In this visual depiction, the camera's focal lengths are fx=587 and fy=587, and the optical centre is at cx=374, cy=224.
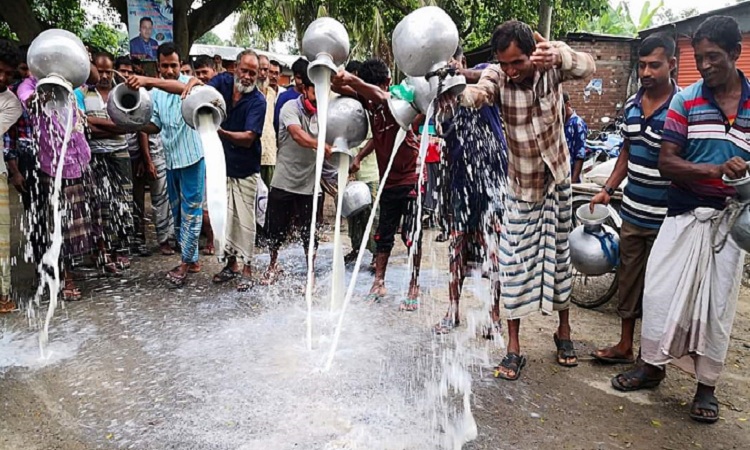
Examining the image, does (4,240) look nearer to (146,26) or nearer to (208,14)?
(146,26)

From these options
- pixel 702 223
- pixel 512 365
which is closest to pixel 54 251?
pixel 512 365

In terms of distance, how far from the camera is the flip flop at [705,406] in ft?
→ 8.93

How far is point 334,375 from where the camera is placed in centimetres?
310

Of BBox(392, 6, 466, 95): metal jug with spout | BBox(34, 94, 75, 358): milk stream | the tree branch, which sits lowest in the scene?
BBox(34, 94, 75, 358): milk stream

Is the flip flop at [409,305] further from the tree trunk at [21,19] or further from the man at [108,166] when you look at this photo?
the tree trunk at [21,19]

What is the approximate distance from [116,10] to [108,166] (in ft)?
15.6

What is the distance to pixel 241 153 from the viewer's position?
179 inches

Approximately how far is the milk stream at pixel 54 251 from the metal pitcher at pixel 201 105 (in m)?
0.64

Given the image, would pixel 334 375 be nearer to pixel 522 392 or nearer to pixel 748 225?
pixel 522 392

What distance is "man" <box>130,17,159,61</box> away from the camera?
23.2 feet

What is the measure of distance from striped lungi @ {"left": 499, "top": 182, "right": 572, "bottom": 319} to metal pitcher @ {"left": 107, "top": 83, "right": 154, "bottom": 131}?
8.05 ft

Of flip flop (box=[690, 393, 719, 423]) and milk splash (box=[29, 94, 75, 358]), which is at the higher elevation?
milk splash (box=[29, 94, 75, 358])

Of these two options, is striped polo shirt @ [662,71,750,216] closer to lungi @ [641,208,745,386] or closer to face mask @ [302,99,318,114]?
lungi @ [641,208,745,386]

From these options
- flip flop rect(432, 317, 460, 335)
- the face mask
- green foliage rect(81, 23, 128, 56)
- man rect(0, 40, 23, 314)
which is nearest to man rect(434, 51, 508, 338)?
flip flop rect(432, 317, 460, 335)
